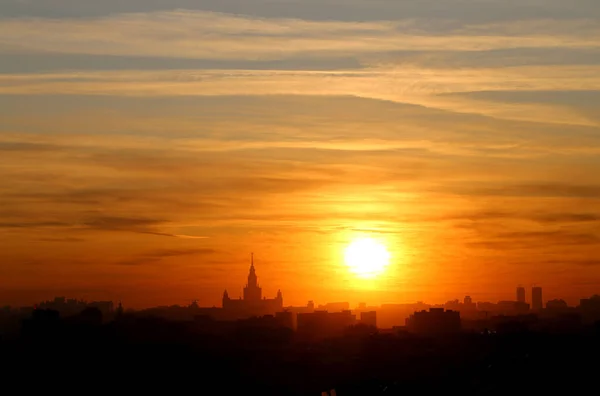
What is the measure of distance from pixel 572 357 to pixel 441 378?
473 inches

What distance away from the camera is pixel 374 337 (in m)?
148

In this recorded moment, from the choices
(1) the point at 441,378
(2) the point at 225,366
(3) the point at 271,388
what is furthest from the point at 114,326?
(1) the point at 441,378

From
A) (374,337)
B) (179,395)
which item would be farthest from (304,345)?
(179,395)

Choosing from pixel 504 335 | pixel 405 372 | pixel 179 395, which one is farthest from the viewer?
pixel 504 335

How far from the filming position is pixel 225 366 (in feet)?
352

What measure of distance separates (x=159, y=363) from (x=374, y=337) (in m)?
52.9

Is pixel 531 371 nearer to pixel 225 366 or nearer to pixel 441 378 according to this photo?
pixel 441 378

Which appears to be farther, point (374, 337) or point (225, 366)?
point (374, 337)

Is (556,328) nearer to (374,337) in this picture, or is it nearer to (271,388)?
(374,337)

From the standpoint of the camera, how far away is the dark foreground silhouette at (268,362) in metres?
81.4

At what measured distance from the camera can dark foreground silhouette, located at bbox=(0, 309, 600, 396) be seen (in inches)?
3206

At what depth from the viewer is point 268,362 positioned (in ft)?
379

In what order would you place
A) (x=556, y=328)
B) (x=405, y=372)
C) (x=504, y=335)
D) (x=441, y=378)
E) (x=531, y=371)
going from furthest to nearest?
(x=556, y=328)
(x=504, y=335)
(x=405, y=372)
(x=441, y=378)
(x=531, y=371)

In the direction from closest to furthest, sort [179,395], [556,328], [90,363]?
1. [179,395]
2. [90,363]
3. [556,328]
